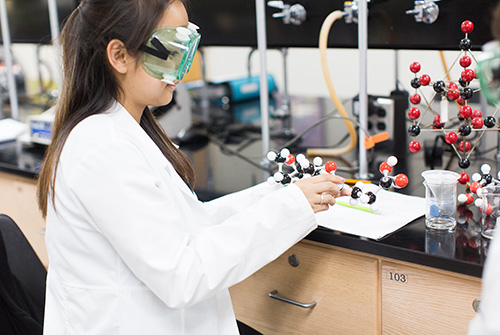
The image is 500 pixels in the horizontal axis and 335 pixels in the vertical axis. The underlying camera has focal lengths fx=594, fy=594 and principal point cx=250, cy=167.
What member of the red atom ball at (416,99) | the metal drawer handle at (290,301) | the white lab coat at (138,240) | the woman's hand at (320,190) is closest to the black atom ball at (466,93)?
the red atom ball at (416,99)

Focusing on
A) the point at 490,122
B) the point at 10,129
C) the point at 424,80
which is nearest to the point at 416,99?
the point at 424,80

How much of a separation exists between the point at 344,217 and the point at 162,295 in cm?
51

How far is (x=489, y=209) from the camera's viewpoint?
125cm

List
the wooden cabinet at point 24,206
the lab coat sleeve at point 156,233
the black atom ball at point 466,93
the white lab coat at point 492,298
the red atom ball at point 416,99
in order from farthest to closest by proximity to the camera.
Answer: the wooden cabinet at point 24,206, the red atom ball at point 416,99, the black atom ball at point 466,93, the lab coat sleeve at point 156,233, the white lab coat at point 492,298

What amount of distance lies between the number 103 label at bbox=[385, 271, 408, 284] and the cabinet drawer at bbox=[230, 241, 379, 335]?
0.03 m

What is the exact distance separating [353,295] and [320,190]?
0.27m

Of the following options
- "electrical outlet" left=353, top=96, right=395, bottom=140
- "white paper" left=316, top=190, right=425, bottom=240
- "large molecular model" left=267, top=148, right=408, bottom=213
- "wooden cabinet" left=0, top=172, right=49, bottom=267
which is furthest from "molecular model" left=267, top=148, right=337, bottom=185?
"wooden cabinet" left=0, top=172, right=49, bottom=267

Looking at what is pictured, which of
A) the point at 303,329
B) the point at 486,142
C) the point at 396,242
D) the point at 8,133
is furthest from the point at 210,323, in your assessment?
the point at 8,133

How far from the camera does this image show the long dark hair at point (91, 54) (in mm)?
1145

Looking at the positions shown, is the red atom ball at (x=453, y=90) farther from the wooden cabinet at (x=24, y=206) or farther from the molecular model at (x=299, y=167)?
the wooden cabinet at (x=24, y=206)

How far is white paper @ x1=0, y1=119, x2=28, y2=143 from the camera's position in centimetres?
251

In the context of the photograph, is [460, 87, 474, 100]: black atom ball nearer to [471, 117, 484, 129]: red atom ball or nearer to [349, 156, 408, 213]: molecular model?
[471, 117, 484, 129]: red atom ball

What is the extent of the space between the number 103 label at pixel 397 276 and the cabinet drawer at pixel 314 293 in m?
0.03

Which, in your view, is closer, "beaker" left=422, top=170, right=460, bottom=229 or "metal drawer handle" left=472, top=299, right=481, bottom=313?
"metal drawer handle" left=472, top=299, right=481, bottom=313
